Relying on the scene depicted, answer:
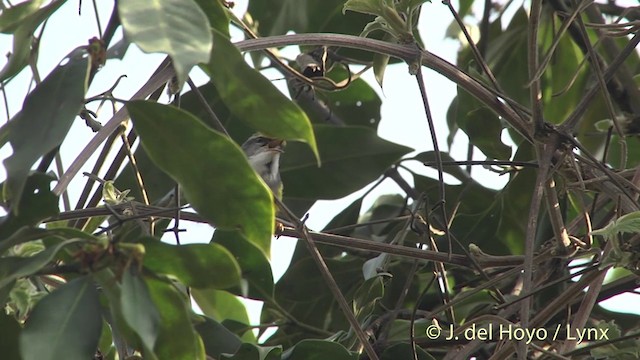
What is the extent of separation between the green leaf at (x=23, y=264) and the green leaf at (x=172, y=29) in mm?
288

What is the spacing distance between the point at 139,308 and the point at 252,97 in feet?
1.25

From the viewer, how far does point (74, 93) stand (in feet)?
4.42

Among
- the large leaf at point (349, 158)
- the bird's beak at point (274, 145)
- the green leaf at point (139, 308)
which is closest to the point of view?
the green leaf at point (139, 308)

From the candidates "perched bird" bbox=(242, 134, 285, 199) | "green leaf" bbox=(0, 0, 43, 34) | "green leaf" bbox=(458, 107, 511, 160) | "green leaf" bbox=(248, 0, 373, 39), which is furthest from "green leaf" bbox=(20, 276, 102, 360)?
"perched bird" bbox=(242, 134, 285, 199)

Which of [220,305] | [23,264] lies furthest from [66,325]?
[220,305]

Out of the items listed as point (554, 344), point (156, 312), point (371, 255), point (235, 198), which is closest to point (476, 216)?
point (371, 255)

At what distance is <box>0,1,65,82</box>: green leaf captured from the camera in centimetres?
146

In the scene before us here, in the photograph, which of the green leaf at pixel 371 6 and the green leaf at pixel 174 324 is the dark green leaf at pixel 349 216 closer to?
the green leaf at pixel 371 6

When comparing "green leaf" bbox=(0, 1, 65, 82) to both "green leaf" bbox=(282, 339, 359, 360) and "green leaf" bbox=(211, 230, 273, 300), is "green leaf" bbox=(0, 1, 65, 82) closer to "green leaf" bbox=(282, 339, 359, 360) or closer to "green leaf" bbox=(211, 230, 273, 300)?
"green leaf" bbox=(211, 230, 273, 300)

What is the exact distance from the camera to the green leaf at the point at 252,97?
1.39 m

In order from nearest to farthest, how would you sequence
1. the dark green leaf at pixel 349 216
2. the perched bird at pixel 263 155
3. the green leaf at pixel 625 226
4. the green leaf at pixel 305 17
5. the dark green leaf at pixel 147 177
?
the green leaf at pixel 625 226
the dark green leaf at pixel 147 177
the green leaf at pixel 305 17
the dark green leaf at pixel 349 216
the perched bird at pixel 263 155

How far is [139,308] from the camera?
3.88ft

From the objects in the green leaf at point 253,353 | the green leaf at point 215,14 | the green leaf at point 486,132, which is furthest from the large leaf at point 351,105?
the green leaf at point 215,14

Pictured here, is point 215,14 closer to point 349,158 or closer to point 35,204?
point 35,204
